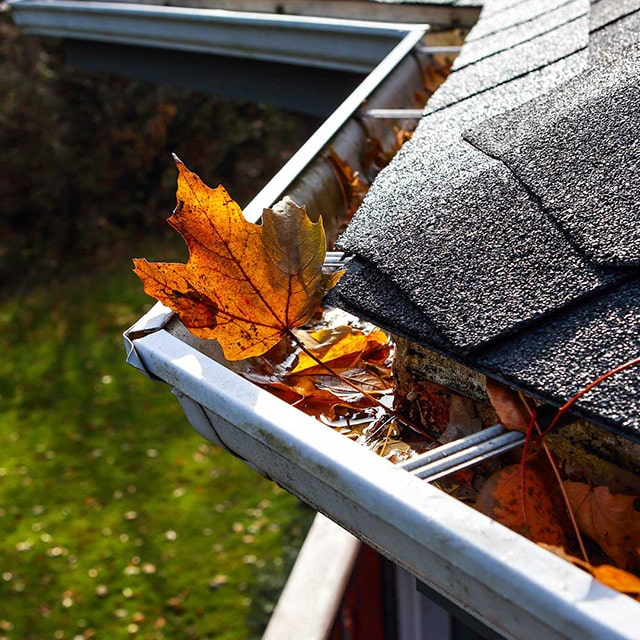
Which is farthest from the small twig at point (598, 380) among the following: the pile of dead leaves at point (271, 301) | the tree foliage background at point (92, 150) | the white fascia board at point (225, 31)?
the tree foliage background at point (92, 150)

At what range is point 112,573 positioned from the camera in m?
5.29

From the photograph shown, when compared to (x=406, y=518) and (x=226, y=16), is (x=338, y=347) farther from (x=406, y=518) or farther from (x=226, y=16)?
(x=226, y=16)

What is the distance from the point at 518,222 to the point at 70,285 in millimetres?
9081

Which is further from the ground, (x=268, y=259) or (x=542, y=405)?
(x=268, y=259)

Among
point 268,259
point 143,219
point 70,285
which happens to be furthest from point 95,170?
point 268,259

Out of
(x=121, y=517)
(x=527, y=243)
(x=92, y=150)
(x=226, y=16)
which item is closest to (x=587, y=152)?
(x=527, y=243)

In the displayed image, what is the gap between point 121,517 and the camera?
5.74 metres

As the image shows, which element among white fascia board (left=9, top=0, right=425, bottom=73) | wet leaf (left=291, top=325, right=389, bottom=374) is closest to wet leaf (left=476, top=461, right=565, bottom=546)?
wet leaf (left=291, top=325, right=389, bottom=374)

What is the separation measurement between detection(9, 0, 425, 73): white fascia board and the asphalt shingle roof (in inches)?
70.8

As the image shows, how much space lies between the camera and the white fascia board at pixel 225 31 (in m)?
3.23

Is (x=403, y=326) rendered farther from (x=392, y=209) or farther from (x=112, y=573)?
(x=112, y=573)

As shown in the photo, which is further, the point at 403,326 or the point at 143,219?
the point at 143,219

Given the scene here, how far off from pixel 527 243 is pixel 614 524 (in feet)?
1.31

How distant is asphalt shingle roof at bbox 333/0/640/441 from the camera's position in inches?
36.4
